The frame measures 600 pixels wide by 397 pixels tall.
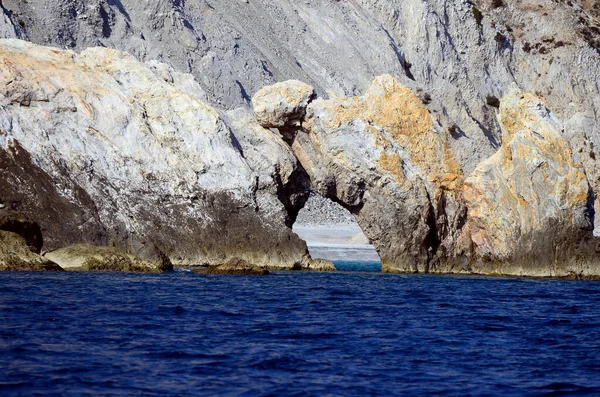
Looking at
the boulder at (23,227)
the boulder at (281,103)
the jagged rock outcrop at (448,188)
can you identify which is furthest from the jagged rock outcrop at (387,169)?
the boulder at (23,227)

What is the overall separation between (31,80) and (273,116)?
38.4ft

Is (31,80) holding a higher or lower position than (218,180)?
higher

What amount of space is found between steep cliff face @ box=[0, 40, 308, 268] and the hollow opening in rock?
15.0 meters

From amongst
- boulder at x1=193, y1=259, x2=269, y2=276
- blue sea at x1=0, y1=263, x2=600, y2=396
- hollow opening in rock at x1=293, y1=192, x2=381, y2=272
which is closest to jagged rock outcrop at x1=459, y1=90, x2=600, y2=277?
blue sea at x1=0, y1=263, x2=600, y2=396

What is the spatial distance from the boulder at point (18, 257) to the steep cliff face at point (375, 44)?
2685 cm

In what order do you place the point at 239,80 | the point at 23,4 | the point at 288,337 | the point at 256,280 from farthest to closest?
the point at 239,80, the point at 23,4, the point at 256,280, the point at 288,337

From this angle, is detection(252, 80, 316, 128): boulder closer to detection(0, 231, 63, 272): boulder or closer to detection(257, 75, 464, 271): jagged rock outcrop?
detection(257, 75, 464, 271): jagged rock outcrop

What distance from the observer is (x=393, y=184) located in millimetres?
44469

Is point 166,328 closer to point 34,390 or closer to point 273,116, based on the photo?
point 34,390

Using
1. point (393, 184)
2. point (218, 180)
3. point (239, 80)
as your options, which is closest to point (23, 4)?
point (239, 80)

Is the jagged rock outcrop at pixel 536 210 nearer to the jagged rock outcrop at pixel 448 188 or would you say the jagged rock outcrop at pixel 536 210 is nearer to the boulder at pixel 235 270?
the jagged rock outcrop at pixel 448 188

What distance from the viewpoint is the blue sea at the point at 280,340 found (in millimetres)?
15547

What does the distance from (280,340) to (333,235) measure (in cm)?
4256

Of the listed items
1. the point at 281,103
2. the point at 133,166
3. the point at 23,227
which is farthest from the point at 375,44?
the point at 23,227
